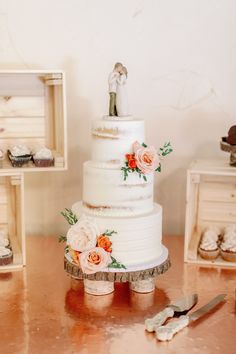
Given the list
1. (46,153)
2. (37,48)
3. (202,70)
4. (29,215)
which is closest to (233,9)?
(202,70)

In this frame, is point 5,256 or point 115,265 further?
point 5,256

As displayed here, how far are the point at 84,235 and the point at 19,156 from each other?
302mm

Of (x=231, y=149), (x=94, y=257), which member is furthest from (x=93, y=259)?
(x=231, y=149)

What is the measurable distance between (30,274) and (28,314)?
8.3 inches

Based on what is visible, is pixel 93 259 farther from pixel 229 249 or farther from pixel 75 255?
pixel 229 249

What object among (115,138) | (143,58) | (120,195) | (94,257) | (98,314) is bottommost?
(98,314)

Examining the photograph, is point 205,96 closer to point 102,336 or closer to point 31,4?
point 31,4

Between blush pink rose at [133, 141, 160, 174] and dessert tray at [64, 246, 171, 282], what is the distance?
19 centimetres

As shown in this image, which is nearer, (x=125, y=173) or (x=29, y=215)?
(x=125, y=173)

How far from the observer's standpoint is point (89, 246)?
3.56 feet

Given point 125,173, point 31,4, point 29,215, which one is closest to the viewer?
point 125,173

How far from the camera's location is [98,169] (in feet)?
3.76

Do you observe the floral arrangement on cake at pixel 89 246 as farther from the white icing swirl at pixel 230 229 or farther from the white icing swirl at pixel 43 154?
the white icing swirl at pixel 230 229

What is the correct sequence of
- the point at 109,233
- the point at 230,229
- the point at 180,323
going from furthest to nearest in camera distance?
the point at 230,229
the point at 109,233
the point at 180,323
